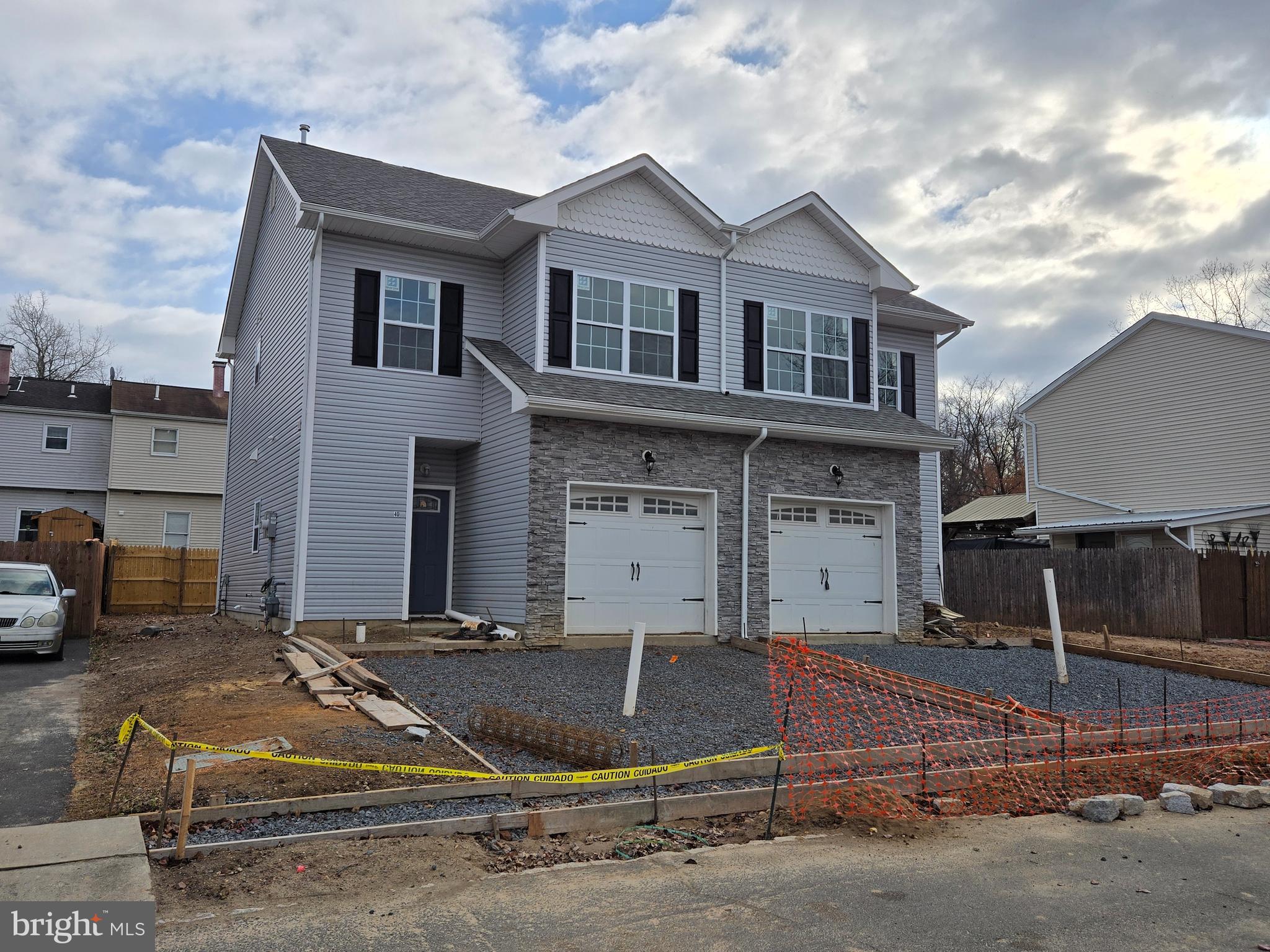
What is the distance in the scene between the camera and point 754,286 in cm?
1630

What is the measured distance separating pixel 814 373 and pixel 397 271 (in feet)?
24.9

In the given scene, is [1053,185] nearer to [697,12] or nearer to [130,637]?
[697,12]

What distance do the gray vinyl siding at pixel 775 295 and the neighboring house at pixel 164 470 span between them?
20904mm

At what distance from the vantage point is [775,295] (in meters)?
16.5

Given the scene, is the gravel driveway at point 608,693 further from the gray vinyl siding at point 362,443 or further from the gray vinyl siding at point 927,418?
the gray vinyl siding at point 927,418

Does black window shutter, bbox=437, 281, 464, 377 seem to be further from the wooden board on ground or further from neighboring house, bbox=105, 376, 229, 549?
neighboring house, bbox=105, 376, 229, 549

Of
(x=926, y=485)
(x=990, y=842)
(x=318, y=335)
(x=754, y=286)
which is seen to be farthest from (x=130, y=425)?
(x=990, y=842)

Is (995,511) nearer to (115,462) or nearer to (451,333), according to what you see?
(451,333)

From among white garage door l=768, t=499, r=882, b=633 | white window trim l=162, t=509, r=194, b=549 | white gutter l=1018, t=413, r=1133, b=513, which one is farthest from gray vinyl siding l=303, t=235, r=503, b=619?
white gutter l=1018, t=413, r=1133, b=513

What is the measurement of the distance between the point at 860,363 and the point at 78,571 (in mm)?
15581

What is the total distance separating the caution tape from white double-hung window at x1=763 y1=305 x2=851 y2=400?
34.1 ft

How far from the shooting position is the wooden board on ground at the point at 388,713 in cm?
790

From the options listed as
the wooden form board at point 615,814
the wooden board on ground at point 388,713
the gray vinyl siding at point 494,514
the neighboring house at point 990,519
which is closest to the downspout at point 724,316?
the gray vinyl siding at point 494,514

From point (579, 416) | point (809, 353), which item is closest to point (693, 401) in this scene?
point (579, 416)
